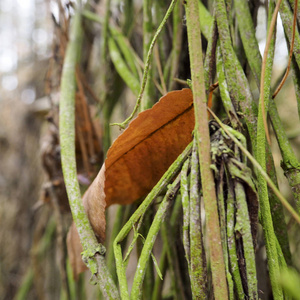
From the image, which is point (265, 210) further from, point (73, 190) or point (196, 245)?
point (73, 190)

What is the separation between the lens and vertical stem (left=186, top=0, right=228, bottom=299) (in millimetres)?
296

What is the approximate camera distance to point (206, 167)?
0.30 m

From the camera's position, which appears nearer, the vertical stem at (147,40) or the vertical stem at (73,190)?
the vertical stem at (73,190)

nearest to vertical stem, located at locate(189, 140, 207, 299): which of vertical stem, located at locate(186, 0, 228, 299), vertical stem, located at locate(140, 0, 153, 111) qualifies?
vertical stem, located at locate(186, 0, 228, 299)

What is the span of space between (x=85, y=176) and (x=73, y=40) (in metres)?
0.30

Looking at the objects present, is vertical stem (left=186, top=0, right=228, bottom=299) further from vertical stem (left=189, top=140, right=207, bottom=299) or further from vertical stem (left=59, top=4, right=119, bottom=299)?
vertical stem (left=59, top=4, right=119, bottom=299)

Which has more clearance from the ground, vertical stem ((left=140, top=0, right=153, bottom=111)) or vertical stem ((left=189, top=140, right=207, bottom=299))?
vertical stem ((left=140, top=0, right=153, bottom=111))

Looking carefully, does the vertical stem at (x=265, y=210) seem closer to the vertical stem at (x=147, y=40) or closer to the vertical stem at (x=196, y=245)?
the vertical stem at (x=196, y=245)

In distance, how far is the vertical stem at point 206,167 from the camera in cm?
30

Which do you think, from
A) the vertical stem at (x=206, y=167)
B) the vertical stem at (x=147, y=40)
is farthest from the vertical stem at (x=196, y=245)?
the vertical stem at (x=147, y=40)

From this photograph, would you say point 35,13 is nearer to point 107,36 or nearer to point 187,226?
point 107,36

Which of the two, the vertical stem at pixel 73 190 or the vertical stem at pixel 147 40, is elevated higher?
the vertical stem at pixel 147 40

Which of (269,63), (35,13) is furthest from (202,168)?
(35,13)

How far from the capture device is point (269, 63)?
1.22 ft
